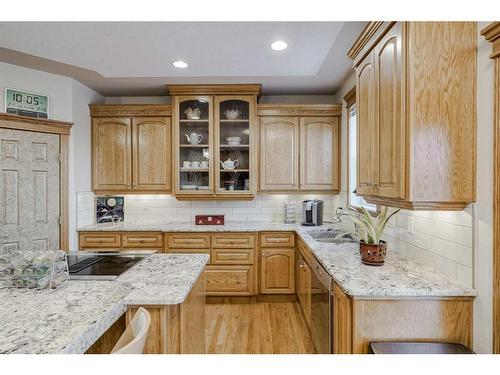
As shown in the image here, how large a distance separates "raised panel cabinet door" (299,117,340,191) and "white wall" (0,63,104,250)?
262 centimetres

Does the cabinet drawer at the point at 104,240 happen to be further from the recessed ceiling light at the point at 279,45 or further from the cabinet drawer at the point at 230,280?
the recessed ceiling light at the point at 279,45

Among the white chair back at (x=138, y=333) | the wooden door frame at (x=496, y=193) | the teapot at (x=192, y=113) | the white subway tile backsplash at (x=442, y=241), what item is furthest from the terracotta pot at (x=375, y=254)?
the teapot at (x=192, y=113)

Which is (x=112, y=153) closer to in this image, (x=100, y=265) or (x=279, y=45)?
(x=100, y=265)

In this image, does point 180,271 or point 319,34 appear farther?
point 319,34

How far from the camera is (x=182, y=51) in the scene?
251 centimetres

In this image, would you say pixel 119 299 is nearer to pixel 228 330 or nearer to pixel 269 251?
pixel 228 330

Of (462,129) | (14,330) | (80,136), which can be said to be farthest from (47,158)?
(462,129)

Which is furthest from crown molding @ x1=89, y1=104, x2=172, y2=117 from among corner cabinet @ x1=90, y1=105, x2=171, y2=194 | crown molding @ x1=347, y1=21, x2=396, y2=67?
crown molding @ x1=347, y1=21, x2=396, y2=67

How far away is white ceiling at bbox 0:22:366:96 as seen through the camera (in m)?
2.13

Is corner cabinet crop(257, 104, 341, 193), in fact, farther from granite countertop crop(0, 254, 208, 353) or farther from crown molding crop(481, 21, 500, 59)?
crown molding crop(481, 21, 500, 59)

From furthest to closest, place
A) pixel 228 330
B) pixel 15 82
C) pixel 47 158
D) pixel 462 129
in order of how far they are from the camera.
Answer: pixel 47 158 < pixel 15 82 < pixel 228 330 < pixel 462 129

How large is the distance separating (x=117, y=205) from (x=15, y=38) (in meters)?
2.06

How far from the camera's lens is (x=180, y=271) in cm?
155

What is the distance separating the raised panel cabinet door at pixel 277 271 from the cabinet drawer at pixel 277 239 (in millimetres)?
68
